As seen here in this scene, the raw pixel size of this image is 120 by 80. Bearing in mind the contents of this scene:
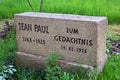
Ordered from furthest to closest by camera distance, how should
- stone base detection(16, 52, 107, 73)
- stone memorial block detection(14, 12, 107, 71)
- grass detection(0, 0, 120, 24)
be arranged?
grass detection(0, 0, 120, 24) < stone base detection(16, 52, 107, 73) < stone memorial block detection(14, 12, 107, 71)

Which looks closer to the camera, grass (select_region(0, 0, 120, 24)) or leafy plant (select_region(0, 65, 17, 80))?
leafy plant (select_region(0, 65, 17, 80))

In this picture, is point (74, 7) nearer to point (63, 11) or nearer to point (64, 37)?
point (63, 11)

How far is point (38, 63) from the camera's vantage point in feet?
13.3

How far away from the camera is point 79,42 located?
372 centimetres

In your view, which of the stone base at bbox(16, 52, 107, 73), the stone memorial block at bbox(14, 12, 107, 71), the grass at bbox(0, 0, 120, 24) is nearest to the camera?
the stone memorial block at bbox(14, 12, 107, 71)

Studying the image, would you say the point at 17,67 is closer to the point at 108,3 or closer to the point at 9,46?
the point at 9,46

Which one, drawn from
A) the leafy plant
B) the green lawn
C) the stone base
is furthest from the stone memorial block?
the leafy plant

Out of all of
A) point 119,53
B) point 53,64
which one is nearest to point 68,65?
point 53,64

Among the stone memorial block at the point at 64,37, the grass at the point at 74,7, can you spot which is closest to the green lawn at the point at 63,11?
the grass at the point at 74,7

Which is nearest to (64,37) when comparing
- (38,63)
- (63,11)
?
(38,63)

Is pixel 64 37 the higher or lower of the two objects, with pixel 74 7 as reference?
higher

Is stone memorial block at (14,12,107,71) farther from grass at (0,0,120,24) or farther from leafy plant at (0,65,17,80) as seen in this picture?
grass at (0,0,120,24)

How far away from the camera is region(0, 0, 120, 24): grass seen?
21.8 feet

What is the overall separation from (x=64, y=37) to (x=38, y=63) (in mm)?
495
